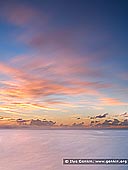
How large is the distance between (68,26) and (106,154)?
0.70m

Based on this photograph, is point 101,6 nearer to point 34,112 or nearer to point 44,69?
point 44,69

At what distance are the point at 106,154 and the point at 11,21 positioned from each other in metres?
0.86

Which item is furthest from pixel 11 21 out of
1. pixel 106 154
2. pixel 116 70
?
pixel 106 154

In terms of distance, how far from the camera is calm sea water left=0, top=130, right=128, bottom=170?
1842mm

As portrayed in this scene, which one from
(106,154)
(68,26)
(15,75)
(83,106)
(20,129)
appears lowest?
(106,154)

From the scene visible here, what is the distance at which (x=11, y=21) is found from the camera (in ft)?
6.19

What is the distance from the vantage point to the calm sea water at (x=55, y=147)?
6.04 ft

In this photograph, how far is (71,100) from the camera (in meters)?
1.91

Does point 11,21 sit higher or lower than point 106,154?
higher

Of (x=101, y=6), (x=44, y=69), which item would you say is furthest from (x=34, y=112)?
(x=101, y=6)

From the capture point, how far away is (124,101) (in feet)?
6.24

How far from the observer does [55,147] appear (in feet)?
6.17

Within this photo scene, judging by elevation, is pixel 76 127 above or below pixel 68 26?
below

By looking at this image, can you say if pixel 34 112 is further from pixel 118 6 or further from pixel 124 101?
pixel 118 6
